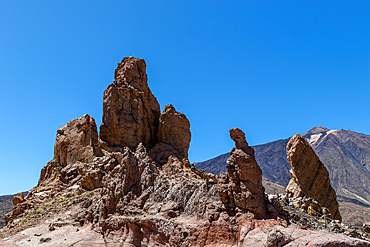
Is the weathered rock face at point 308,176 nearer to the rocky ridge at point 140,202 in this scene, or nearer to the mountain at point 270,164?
the rocky ridge at point 140,202

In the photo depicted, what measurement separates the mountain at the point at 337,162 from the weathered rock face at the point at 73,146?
4142 inches

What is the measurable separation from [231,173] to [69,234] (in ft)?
36.2

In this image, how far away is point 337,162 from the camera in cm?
15988

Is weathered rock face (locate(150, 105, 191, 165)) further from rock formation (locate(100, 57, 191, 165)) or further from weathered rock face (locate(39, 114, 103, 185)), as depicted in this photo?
weathered rock face (locate(39, 114, 103, 185))

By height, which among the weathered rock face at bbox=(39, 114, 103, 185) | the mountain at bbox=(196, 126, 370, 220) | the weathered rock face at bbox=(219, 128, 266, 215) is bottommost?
the weathered rock face at bbox=(219, 128, 266, 215)

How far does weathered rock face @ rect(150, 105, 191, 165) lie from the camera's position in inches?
1423

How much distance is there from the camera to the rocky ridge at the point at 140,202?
1586cm

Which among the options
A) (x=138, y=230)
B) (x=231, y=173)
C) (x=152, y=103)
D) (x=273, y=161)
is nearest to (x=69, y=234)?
(x=138, y=230)

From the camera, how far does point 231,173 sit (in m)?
17.2

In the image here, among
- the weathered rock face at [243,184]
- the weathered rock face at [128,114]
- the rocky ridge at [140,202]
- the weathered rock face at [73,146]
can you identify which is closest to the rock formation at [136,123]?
the weathered rock face at [128,114]

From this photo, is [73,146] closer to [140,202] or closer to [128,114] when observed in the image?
[128,114]

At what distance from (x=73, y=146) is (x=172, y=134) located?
37.0 feet

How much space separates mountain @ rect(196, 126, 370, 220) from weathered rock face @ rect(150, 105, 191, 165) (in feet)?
320

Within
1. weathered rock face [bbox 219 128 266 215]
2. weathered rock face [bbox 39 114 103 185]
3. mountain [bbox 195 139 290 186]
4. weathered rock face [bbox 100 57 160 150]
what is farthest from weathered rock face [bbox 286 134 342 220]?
mountain [bbox 195 139 290 186]
